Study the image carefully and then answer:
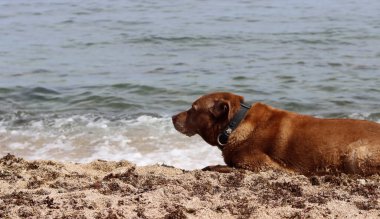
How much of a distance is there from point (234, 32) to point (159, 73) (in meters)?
4.58

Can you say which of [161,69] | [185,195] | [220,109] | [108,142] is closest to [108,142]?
[108,142]

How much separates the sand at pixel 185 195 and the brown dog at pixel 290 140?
0.17 meters

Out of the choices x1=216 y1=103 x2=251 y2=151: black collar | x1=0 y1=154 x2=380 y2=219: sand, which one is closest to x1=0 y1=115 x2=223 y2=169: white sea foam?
x1=216 y1=103 x2=251 y2=151: black collar

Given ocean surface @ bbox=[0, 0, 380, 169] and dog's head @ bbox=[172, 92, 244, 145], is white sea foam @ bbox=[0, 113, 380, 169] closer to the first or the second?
ocean surface @ bbox=[0, 0, 380, 169]

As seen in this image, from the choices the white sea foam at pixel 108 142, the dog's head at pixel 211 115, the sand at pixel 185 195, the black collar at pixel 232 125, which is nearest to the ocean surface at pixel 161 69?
the white sea foam at pixel 108 142

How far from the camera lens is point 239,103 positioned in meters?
6.87

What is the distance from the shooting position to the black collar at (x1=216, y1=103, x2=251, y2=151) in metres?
6.80

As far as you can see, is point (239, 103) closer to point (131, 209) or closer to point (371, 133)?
point (371, 133)

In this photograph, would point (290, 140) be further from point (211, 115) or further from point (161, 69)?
point (161, 69)

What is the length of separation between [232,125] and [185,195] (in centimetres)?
137

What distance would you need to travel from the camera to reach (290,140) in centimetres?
654

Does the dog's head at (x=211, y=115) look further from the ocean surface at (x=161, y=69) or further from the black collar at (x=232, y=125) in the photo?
the ocean surface at (x=161, y=69)

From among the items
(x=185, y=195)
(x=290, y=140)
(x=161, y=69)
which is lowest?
(x=161, y=69)

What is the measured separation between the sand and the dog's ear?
2.10 feet
